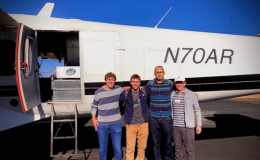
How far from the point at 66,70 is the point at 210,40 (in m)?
4.10

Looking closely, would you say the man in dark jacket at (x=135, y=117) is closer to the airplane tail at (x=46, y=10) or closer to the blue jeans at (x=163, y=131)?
the blue jeans at (x=163, y=131)

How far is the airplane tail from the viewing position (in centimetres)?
551

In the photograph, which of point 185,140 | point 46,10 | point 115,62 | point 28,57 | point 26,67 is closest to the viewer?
point 185,140

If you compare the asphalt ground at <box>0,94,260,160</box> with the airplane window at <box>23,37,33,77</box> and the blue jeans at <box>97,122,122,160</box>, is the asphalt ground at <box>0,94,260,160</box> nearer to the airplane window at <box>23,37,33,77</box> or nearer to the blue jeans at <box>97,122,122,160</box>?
the blue jeans at <box>97,122,122,160</box>

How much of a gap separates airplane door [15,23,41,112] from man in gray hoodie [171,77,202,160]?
3045 millimetres

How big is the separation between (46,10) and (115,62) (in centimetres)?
387

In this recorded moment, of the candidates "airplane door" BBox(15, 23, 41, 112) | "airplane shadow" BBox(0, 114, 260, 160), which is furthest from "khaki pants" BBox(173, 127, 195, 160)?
"airplane door" BBox(15, 23, 41, 112)

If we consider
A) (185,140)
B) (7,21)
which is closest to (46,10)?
(7,21)

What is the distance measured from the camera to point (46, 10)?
219 inches

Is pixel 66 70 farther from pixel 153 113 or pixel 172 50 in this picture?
pixel 172 50

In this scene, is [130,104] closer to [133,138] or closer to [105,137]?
[133,138]

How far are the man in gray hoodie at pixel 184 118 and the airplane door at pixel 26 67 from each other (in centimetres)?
305

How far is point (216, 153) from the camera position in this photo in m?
4.19

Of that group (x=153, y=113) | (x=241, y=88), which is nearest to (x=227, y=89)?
(x=241, y=88)
